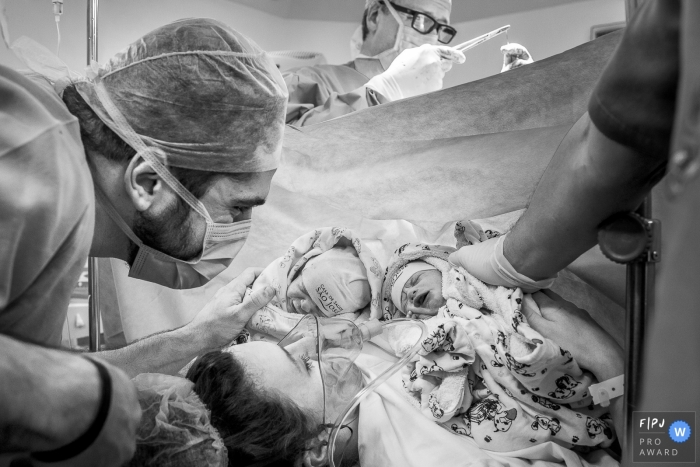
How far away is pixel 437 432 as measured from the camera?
1287 millimetres

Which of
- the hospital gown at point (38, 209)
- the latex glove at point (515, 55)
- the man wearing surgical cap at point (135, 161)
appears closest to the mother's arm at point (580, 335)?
the man wearing surgical cap at point (135, 161)

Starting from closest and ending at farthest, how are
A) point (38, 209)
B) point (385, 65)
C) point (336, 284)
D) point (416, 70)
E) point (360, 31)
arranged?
1. point (38, 209)
2. point (336, 284)
3. point (416, 70)
4. point (385, 65)
5. point (360, 31)

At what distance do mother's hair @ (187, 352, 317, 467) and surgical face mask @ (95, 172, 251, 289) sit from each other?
240 mm

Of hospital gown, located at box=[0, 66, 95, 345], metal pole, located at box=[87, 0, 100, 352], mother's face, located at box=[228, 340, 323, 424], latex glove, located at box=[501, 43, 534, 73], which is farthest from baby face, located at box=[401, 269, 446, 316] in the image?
latex glove, located at box=[501, 43, 534, 73]

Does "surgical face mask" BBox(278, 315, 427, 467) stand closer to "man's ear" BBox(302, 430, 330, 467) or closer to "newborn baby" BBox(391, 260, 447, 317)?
"man's ear" BBox(302, 430, 330, 467)

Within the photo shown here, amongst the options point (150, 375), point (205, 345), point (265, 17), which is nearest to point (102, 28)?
point (265, 17)

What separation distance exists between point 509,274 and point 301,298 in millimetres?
790

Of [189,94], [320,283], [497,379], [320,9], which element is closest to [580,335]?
[497,379]

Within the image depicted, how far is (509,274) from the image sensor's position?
1.29 meters

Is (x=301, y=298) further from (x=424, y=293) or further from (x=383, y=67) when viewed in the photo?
(x=383, y=67)

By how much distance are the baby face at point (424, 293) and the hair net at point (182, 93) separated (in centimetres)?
67

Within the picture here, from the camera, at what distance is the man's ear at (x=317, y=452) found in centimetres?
123

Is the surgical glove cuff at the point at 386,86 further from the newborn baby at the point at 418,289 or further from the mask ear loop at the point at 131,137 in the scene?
the mask ear loop at the point at 131,137

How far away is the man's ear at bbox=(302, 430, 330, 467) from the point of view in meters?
A: 1.23
